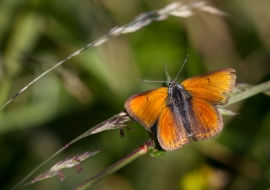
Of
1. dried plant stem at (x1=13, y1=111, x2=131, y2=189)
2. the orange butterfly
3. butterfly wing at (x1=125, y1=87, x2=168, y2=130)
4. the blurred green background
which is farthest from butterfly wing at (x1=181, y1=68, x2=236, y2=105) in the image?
the blurred green background

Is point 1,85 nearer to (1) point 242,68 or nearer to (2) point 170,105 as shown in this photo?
(2) point 170,105

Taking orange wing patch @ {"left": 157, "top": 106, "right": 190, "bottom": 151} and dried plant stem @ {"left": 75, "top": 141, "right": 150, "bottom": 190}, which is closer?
dried plant stem @ {"left": 75, "top": 141, "right": 150, "bottom": 190}

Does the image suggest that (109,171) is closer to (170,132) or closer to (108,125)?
(108,125)

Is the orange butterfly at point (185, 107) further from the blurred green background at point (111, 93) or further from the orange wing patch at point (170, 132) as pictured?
the blurred green background at point (111, 93)

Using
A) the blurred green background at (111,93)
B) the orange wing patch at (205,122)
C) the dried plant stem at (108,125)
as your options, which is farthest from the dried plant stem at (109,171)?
Result: the blurred green background at (111,93)

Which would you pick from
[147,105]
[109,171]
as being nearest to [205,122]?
[147,105]

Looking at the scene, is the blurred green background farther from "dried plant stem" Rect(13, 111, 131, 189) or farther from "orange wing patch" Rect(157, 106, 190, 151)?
"dried plant stem" Rect(13, 111, 131, 189)

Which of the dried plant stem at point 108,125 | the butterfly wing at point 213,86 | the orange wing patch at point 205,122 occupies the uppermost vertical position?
the dried plant stem at point 108,125
